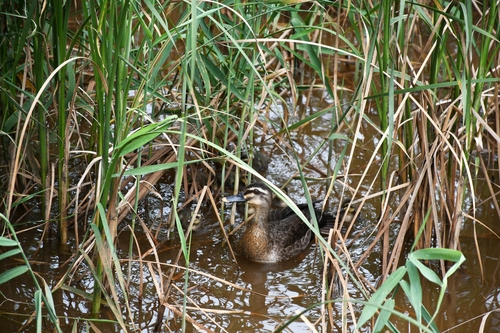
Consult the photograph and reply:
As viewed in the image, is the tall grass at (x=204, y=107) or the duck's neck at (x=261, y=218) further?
the duck's neck at (x=261, y=218)

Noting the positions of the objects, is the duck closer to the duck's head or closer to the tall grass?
the duck's head

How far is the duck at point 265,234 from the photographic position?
4.27 metres

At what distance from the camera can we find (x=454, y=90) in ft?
11.8

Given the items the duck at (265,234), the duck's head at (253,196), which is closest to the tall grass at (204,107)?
the duck's head at (253,196)

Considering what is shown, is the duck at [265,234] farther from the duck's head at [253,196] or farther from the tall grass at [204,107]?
the tall grass at [204,107]

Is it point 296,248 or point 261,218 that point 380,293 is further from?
point 261,218

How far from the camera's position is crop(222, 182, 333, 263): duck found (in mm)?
4270

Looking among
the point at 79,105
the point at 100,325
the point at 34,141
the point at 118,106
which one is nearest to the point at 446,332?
the point at 100,325

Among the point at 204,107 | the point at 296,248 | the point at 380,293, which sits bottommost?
the point at 296,248

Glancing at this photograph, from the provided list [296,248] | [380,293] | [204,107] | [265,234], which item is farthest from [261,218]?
[380,293]

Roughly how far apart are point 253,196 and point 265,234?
0.26 m

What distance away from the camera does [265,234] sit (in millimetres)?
4355

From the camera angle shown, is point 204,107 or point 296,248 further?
point 296,248

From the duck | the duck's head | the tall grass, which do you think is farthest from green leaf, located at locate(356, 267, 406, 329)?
the duck's head
